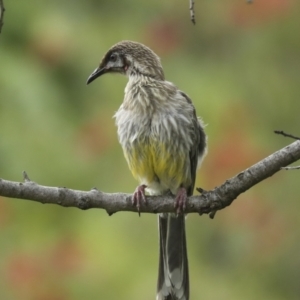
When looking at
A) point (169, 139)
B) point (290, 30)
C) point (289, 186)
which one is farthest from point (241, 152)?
point (169, 139)

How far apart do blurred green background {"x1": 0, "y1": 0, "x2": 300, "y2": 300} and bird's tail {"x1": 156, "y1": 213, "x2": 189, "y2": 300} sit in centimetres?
106

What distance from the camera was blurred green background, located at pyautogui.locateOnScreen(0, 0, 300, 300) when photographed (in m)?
7.89

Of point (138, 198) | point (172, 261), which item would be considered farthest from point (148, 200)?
point (172, 261)

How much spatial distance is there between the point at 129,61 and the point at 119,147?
276 cm

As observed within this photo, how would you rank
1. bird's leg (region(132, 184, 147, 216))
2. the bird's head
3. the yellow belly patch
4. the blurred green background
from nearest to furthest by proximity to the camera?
→ bird's leg (region(132, 184, 147, 216)) < the yellow belly patch < the bird's head < the blurred green background

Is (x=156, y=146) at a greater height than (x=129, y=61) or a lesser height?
lesser

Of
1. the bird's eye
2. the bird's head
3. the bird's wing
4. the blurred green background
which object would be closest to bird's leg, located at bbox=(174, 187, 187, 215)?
the bird's wing

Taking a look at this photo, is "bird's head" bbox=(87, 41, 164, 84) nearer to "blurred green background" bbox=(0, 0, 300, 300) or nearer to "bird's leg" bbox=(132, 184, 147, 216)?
"bird's leg" bbox=(132, 184, 147, 216)

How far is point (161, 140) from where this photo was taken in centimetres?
565

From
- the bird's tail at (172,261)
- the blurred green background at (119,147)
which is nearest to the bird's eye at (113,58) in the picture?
the bird's tail at (172,261)

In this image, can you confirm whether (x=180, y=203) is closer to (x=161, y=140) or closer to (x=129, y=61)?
(x=161, y=140)

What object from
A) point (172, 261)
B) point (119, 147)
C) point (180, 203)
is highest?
point (119, 147)

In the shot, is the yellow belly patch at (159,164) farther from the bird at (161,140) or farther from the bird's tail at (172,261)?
the bird's tail at (172,261)

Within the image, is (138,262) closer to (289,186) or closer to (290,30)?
(289,186)
